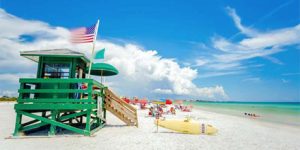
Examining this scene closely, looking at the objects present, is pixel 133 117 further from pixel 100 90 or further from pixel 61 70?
pixel 61 70

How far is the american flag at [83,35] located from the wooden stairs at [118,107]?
2.93 m

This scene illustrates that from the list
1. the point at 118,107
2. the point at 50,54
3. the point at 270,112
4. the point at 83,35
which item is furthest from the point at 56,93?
the point at 270,112

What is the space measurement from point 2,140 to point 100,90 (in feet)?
15.5

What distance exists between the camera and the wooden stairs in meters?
11.5

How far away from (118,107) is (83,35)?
426cm

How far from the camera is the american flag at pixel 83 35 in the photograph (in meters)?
10.2

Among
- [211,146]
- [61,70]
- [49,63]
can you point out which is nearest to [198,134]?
[211,146]

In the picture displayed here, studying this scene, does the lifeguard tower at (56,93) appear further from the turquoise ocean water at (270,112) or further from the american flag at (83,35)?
the turquoise ocean water at (270,112)

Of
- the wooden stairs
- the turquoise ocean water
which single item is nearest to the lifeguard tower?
the wooden stairs

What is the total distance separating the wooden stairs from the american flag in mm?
2933

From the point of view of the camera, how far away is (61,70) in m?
9.80

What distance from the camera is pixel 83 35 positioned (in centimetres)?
1023

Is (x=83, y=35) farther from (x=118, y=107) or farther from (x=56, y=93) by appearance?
(x=118, y=107)

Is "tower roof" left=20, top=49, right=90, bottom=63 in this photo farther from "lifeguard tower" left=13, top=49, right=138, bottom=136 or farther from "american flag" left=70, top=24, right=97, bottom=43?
"american flag" left=70, top=24, right=97, bottom=43
